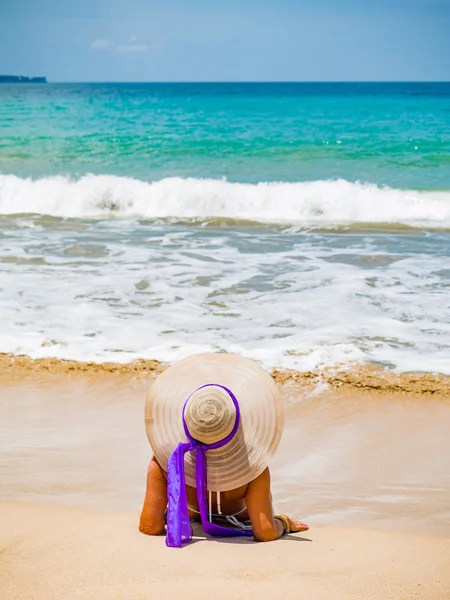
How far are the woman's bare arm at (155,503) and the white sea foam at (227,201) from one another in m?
9.80

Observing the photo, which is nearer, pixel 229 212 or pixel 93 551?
pixel 93 551

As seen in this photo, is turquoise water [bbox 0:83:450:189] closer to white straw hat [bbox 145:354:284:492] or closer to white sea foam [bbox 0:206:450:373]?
white sea foam [bbox 0:206:450:373]

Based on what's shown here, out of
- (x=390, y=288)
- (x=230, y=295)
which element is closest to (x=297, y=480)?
(x=230, y=295)

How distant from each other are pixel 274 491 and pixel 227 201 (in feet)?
36.3

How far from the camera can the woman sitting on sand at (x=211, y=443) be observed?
2.76m

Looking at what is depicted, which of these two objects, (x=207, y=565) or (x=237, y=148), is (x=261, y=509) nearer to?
(x=207, y=565)

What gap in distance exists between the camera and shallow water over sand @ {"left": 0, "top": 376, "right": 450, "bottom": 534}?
3.46 m

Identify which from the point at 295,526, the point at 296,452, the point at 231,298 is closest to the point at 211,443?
the point at 295,526

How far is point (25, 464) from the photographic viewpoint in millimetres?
3793

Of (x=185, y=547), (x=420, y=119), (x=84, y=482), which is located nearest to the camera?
(x=185, y=547)

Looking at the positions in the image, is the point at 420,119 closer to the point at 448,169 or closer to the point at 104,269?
the point at 448,169

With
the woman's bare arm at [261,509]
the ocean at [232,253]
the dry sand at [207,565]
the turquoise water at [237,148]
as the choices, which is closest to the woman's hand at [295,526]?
Result: the dry sand at [207,565]

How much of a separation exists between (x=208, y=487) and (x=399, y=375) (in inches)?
97.4

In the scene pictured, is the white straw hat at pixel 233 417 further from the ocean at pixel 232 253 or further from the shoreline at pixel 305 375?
the ocean at pixel 232 253
